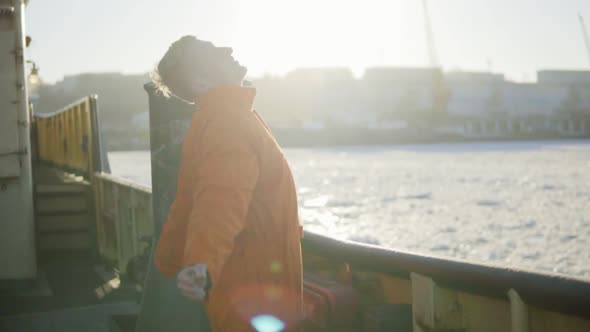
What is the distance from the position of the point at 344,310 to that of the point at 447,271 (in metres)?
0.73

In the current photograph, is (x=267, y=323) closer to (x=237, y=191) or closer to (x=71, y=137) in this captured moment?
(x=237, y=191)

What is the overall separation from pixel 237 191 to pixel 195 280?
0.27m

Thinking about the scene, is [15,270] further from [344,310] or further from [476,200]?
[476,200]

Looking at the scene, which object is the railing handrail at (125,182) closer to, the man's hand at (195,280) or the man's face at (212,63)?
the man's face at (212,63)

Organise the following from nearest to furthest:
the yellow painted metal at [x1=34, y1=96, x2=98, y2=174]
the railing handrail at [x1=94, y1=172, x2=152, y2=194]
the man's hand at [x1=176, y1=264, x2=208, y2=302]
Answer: the man's hand at [x1=176, y1=264, x2=208, y2=302] < the railing handrail at [x1=94, y1=172, x2=152, y2=194] < the yellow painted metal at [x1=34, y1=96, x2=98, y2=174]

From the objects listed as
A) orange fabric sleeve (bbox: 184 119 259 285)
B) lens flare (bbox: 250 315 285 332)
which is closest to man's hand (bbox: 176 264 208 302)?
orange fabric sleeve (bbox: 184 119 259 285)

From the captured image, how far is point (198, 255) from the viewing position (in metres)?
1.74

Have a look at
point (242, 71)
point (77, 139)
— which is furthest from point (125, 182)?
point (242, 71)

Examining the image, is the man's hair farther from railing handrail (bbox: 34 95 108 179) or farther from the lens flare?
railing handrail (bbox: 34 95 108 179)

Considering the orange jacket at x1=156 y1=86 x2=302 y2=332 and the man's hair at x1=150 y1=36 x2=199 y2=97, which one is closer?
the orange jacket at x1=156 y1=86 x2=302 y2=332

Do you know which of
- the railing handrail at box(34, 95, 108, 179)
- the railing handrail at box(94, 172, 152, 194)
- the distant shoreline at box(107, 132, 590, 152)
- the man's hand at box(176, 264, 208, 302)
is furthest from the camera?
the distant shoreline at box(107, 132, 590, 152)

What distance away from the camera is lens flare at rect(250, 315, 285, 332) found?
1955mm

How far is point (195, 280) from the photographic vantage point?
1725mm

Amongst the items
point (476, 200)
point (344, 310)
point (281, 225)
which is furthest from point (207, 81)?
point (476, 200)
